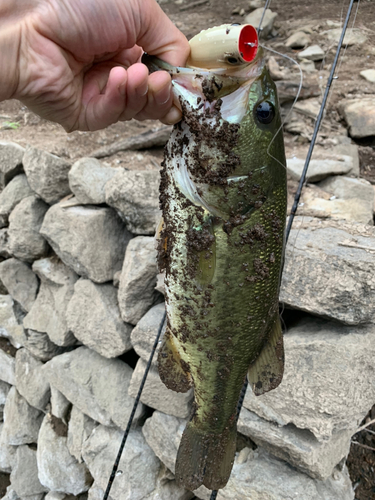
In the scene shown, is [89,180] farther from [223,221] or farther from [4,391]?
[4,391]

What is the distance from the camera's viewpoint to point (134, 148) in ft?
10.1

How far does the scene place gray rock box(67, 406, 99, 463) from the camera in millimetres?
2834

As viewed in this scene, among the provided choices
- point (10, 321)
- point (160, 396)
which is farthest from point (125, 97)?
point (10, 321)

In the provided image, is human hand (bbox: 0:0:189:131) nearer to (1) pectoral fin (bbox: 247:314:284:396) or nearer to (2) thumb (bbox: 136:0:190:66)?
(2) thumb (bbox: 136:0:190:66)

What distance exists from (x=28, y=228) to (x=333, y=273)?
2398mm

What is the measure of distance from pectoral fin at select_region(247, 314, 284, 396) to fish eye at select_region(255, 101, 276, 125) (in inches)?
Answer: 26.4

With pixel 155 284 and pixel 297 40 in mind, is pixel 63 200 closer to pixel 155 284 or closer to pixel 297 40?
pixel 155 284

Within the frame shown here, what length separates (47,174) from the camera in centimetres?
270

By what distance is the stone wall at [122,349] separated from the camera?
5.63 ft

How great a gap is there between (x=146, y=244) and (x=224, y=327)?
48.1 inches

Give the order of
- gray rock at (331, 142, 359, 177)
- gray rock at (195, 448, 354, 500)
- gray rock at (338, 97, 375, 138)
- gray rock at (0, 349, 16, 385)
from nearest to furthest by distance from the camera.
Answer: gray rock at (195, 448, 354, 500) < gray rock at (331, 142, 359, 177) < gray rock at (338, 97, 375, 138) < gray rock at (0, 349, 16, 385)

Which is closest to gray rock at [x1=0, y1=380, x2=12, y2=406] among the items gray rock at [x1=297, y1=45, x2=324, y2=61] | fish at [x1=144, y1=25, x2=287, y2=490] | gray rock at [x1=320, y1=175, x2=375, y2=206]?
fish at [x1=144, y1=25, x2=287, y2=490]

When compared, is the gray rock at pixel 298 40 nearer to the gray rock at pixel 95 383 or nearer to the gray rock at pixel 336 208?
the gray rock at pixel 336 208

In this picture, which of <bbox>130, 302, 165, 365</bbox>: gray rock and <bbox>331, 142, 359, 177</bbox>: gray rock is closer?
<bbox>130, 302, 165, 365</bbox>: gray rock
